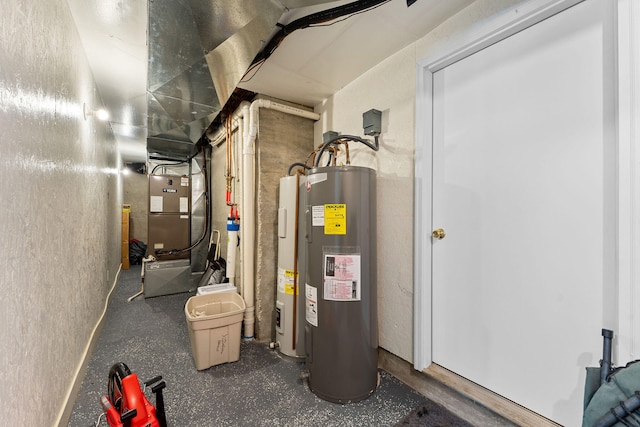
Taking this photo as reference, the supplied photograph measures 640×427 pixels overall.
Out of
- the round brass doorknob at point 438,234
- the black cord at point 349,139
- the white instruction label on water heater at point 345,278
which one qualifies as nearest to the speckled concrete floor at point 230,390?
the white instruction label on water heater at point 345,278

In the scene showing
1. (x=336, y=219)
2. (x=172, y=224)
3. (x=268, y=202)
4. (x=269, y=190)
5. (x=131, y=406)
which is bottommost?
(x=131, y=406)

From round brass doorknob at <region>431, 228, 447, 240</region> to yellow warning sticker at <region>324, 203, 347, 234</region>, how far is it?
568 millimetres

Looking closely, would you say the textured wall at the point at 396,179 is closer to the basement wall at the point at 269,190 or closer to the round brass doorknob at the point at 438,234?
the round brass doorknob at the point at 438,234

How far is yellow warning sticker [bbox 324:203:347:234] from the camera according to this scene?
162 cm

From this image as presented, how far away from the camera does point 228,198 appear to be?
3197 millimetres

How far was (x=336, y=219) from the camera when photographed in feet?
5.33

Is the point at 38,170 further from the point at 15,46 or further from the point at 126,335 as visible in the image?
the point at 126,335

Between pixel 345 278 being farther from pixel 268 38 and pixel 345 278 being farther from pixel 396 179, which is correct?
pixel 268 38

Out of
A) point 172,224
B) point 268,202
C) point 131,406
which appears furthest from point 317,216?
point 172,224

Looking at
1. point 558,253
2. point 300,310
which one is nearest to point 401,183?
point 558,253

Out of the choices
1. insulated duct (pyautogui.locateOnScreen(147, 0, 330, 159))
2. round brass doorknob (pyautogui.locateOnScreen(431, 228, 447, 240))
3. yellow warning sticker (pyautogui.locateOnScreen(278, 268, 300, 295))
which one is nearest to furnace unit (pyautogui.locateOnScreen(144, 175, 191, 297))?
insulated duct (pyautogui.locateOnScreen(147, 0, 330, 159))

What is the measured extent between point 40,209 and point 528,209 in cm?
225

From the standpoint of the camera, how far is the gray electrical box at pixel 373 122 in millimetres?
1859

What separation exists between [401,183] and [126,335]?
112 inches
